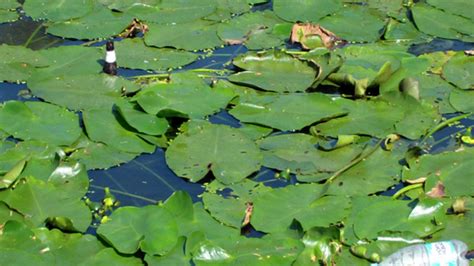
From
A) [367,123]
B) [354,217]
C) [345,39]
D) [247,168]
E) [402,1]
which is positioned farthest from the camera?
[402,1]

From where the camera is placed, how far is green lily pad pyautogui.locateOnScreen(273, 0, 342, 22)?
566 centimetres

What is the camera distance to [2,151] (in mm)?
4250

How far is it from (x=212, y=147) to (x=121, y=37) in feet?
4.90

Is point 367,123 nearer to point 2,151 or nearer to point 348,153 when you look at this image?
point 348,153

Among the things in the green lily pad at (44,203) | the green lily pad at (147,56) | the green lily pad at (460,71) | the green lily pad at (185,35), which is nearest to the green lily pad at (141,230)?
the green lily pad at (44,203)

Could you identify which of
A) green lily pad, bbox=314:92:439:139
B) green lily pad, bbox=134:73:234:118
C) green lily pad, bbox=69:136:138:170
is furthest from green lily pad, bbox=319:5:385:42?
green lily pad, bbox=69:136:138:170

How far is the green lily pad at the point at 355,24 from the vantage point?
549 cm

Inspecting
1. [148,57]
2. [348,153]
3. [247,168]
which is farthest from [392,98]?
[148,57]

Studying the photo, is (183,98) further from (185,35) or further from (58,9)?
(58,9)

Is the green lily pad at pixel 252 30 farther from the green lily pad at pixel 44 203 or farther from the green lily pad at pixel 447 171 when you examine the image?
the green lily pad at pixel 44 203

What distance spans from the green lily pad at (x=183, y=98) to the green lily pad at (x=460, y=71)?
1.22m

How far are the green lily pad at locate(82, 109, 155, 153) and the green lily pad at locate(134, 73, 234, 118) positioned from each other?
0.16 meters

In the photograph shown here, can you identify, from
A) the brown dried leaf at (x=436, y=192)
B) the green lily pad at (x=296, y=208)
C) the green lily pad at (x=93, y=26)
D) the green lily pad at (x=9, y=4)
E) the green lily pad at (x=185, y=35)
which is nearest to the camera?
the green lily pad at (x=296, y=208)

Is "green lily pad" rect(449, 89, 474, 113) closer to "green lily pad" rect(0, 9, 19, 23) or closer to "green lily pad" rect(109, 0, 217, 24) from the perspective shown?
"green lily pad" rect(109, 0, 217, 24)
